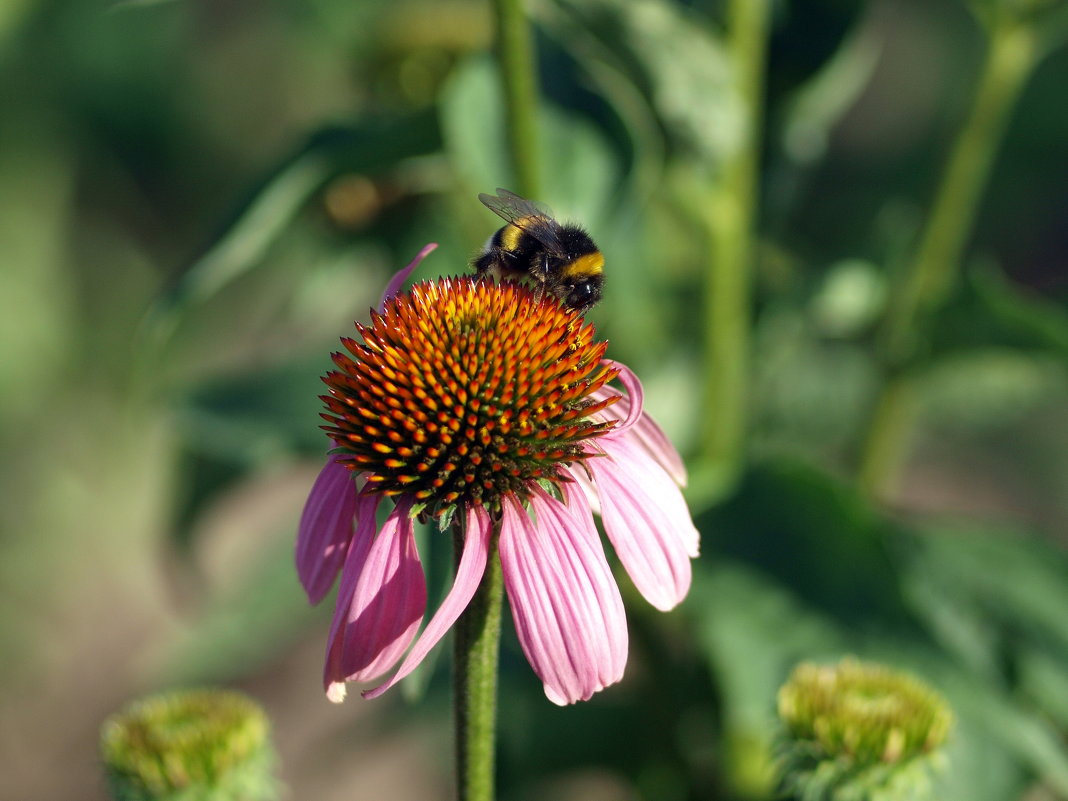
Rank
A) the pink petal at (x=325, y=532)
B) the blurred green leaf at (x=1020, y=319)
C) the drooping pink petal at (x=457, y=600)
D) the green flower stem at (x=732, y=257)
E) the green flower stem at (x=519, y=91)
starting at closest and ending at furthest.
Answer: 1. the drooping pink petal at (x=457, y=600)
2. the pink petal at (x=325, y=532)
3. the green flower stem at (x=519, y=91)
4. the blurred green leaf at (x=1020, y=319)
5. the green flower stem at (x=732, y=257)

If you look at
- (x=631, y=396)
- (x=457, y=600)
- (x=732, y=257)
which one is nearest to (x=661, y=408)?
(x=732, y=257)

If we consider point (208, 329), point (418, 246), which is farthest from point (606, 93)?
point (208, 329)

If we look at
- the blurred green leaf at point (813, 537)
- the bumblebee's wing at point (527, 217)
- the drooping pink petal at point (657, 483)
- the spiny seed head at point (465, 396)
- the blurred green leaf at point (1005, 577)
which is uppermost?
the bumblebee's wing at point (527, 217)

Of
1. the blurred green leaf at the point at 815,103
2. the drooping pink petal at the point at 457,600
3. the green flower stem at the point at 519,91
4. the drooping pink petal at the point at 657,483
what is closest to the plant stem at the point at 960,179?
the blurred green leaf at the point at 815,103

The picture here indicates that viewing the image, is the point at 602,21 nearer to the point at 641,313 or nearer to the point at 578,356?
the point at 578,356

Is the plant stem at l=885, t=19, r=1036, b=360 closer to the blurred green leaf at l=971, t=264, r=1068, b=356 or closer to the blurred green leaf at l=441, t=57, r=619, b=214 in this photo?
the blurred green leaf at l=971, t=264, r=1068, b=356

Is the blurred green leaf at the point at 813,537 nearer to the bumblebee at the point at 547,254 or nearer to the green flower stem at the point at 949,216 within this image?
the green flower stem at the point at 949,216
